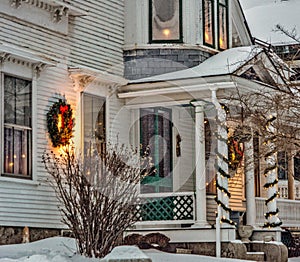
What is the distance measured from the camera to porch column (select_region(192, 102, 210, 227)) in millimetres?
21172

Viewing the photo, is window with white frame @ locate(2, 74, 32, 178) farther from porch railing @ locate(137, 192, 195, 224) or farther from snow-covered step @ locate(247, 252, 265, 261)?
snow-covered step @ locate(247, 252, 265, 261)

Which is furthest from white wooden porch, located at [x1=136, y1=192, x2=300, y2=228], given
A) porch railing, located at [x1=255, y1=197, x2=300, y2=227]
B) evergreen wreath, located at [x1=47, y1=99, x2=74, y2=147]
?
porch railing, located at [x1=255, y1=197, x2=300, y2=227]

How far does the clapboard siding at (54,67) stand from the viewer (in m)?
19.0

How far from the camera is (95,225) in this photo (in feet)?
53.4

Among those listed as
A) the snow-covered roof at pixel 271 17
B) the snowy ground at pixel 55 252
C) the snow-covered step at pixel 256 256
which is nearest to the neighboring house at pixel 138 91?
the snow-covered step at pixel 256 256

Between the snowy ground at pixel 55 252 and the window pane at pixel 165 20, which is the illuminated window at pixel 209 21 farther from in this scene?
the snowy ground at pixel 55 252

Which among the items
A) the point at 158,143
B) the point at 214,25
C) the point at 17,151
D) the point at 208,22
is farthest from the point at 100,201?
the point at 214,25

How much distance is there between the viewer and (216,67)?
2231 centimetres

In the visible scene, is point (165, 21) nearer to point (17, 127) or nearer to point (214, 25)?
point (214, 25)

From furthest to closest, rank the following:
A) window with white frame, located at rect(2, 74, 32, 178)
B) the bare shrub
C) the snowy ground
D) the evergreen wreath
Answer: the evergreen wreath
window with white frame, located at rect(2, 74, 32, 178)
the bare shrub
the snowy ground

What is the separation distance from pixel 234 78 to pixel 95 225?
21.7 ft

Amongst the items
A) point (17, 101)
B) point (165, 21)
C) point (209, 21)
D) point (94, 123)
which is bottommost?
point (94, 123)

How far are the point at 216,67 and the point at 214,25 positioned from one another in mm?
2677

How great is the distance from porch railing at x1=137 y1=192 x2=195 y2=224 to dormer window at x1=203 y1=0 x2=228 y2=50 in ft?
15.6
